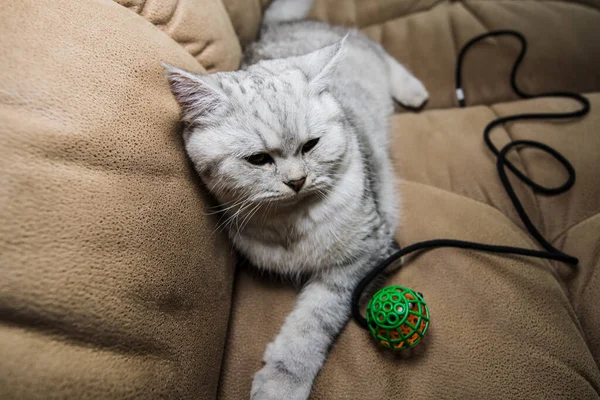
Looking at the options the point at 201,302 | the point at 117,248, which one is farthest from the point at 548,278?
the point at 117,248

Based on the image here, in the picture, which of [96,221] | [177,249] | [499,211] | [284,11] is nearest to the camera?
[96,221]

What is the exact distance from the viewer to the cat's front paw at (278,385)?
0.81 metres

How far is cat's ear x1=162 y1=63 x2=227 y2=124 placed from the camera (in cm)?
80

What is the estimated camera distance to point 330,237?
3.19ft

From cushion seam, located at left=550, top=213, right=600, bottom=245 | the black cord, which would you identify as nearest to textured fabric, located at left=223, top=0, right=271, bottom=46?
the black cord

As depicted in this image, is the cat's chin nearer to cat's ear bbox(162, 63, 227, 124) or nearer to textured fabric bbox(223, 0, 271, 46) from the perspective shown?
cat's ear bbox(162, 63, 227, 124)

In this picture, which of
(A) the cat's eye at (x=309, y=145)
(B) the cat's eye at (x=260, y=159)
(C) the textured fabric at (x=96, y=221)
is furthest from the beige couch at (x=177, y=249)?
(A) the cat's eye at (x=309, y=145)

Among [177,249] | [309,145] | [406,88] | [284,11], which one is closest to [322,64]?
[309,145]

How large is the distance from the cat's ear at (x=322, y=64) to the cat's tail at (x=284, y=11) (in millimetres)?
805

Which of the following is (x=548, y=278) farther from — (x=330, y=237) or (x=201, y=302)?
(x=201, y=302)

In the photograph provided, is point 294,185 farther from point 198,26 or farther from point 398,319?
point 198,26

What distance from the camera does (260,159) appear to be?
0.87 meters

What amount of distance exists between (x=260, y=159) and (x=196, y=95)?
0.20 m

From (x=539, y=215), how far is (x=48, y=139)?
4.21 feet
